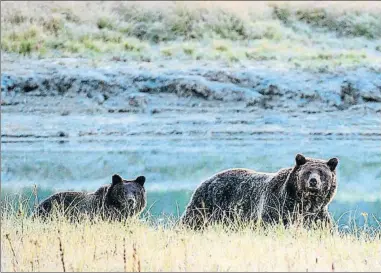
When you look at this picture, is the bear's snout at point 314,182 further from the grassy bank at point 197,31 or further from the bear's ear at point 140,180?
the grassy bank at point 197,31

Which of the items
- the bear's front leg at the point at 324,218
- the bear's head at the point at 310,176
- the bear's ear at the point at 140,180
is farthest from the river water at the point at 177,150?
the bear's head at the point at 310,176

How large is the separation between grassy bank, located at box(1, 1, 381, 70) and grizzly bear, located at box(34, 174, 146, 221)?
2672mm

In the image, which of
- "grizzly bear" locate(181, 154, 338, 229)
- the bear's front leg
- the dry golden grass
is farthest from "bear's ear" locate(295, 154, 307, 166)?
the dry golden grass

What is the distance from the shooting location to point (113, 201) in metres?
5.56

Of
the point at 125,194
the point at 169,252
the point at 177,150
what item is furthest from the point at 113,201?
the point at 177,150

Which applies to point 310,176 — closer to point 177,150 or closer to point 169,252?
point 169,252

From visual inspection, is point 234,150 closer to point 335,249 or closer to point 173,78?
point 173,78

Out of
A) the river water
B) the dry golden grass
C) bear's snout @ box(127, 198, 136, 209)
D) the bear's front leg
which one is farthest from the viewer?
the river water

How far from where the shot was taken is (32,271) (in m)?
3.36

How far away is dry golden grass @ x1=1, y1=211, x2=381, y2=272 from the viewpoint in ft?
11.3

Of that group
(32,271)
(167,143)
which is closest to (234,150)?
(167,143)

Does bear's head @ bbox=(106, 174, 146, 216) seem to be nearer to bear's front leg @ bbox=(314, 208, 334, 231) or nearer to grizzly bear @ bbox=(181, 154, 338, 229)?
grizzly bear @ bbox=(181, 154, 338, 229)

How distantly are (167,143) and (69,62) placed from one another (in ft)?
5.58

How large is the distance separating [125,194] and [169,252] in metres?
1.91
